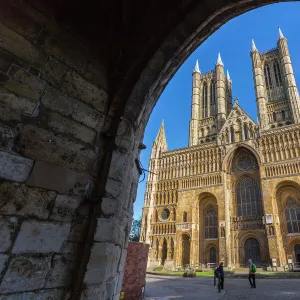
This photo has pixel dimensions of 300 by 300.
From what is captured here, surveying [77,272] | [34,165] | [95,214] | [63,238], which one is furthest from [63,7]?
[77,272]

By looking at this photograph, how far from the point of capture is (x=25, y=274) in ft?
6.08

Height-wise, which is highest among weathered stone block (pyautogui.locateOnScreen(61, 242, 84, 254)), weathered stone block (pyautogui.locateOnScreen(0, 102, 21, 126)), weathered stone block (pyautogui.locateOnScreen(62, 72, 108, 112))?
weathered stone block (pyautogui.locateOnScreen(62, 72, 108, 112))

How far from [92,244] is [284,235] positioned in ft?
89.9

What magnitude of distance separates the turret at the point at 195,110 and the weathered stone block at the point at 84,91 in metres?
38.1

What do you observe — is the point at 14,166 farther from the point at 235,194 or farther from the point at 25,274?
the point at 235,194

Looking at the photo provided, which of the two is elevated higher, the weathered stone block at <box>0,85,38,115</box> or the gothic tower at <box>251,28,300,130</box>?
the gothic tower at <box>251,28,300,130</box>

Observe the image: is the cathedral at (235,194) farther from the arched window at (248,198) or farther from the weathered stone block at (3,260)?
the weathered stone block at (3,260)

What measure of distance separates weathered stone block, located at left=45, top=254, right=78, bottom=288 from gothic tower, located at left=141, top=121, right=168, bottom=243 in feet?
89.3

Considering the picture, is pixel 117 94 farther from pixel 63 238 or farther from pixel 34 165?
pixel 63 238

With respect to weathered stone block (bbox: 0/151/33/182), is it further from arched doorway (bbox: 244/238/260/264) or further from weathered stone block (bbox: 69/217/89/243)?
arched doorway (bbox: 244/238/260/264)

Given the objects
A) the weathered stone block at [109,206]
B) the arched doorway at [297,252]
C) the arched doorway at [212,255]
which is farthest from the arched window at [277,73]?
the weathered stone block at [109,206]

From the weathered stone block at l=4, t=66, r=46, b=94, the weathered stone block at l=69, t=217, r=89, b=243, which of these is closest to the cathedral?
the weathered stone block at l=69, t=217, r=89, b=243

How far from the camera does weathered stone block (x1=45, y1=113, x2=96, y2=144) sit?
2307mm

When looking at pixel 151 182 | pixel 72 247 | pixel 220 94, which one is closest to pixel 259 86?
pixel 220 94
